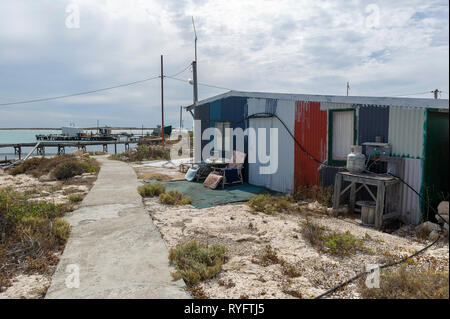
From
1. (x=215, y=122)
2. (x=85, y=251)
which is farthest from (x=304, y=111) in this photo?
(x=85, y=251)

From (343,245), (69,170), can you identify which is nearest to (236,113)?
(343,245)

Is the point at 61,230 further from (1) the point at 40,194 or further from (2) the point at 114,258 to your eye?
(1) the point at 40,194

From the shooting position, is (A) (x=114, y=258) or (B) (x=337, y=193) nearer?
(A) (x=114, y=258)

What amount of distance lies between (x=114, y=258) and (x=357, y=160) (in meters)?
5.17

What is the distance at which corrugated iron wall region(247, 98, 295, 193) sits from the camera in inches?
350

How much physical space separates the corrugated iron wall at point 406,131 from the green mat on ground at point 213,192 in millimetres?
4020

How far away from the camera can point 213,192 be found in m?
9.41

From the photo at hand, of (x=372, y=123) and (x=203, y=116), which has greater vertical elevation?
(x=203, y=116)

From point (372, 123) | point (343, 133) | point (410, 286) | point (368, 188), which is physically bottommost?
point (410, 286)

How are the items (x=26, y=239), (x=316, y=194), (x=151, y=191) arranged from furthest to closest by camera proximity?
(x=151, y=191) → (x=316, y=194) → (x=26, y=239)

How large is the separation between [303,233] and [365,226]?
167 cm

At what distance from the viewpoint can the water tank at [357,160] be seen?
6477mm

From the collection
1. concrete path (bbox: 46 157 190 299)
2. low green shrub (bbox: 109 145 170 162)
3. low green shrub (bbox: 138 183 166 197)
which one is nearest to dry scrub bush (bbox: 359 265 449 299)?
concrete path (bbox: 46 157 190 299)
